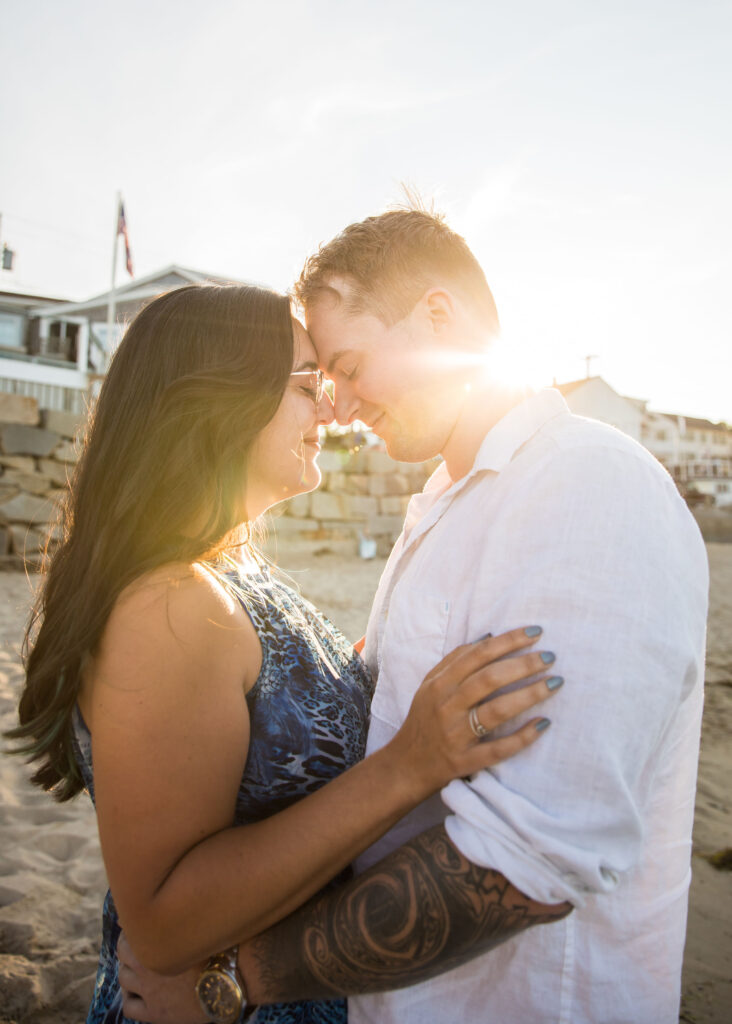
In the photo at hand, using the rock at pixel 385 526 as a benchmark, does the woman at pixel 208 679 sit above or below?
above

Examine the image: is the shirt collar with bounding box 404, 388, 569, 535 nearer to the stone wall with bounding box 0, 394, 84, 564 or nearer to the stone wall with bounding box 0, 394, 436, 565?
the stone wall with bounding box 0, 394, 436, 565

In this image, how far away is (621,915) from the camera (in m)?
1.23

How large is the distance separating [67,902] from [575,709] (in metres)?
3.00

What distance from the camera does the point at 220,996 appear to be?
4.23ft

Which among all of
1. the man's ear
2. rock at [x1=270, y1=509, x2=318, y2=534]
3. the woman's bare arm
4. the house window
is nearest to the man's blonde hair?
the man's ear

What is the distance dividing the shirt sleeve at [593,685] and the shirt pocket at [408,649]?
0.22 meters

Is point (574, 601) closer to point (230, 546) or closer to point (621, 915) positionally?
point (621, 915)

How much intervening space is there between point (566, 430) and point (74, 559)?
1.16m

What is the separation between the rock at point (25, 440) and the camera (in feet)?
36.6

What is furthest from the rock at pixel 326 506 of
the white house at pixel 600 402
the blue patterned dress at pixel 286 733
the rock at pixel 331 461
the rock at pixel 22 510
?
the white house at pixel 600 402

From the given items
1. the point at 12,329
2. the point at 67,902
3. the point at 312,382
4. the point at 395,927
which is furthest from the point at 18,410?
the point at 12,329

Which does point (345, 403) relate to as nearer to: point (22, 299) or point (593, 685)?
point (593, 685)

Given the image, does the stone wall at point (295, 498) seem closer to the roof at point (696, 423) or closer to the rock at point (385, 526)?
the rock at point (385, 526)

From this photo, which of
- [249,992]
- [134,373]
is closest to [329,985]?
[249,992]
